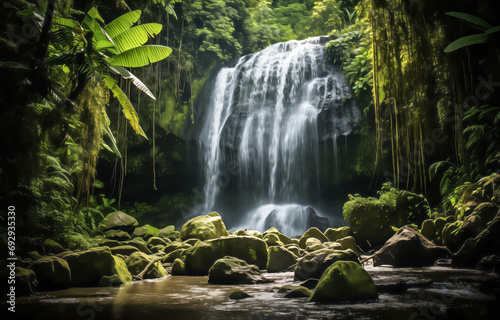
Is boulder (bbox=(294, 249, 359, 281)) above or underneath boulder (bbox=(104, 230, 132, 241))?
underneath

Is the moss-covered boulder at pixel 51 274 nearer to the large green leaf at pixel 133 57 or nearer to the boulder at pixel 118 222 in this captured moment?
the large green leaf at pixel 133 57

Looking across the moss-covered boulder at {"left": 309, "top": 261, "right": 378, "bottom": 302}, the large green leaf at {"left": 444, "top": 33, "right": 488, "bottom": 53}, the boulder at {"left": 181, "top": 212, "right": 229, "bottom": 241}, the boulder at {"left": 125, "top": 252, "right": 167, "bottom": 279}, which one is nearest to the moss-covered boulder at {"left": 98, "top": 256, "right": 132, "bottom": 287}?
the boulder at {"left": 125, "top": 252, "right": 167, "bottom": 279}

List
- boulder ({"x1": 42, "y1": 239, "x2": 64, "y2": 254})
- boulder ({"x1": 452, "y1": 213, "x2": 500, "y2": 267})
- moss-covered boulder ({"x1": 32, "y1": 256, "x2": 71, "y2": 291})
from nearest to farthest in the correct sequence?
moss-covered boulder ({"x1": 32, "y1": 256, "x2": 71, "y2": 291}), boulder ({"x1": 452, "y1": 213, "x2": 500, "y2": 267}), boulder ({"x1": 42, "y1": 239, "x2": 64, "y2": 254})

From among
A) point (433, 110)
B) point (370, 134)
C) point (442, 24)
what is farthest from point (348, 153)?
point (442, 24)

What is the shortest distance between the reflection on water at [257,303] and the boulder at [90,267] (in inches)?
12.2

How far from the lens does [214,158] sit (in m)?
16.2

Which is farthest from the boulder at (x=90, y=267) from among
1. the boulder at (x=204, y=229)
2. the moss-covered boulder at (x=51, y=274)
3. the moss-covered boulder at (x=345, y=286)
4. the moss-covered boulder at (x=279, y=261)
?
the boulder at (x=204, y=229)

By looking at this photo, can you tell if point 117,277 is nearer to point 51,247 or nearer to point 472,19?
point 51,247

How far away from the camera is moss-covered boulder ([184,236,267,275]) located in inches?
275

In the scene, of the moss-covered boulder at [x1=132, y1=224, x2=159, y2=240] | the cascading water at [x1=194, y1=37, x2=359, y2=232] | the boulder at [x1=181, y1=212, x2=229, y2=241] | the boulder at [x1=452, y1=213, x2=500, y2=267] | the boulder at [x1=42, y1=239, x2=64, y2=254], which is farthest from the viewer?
the cascading water at [x1=194, y1=37, x2=359, y2=232]

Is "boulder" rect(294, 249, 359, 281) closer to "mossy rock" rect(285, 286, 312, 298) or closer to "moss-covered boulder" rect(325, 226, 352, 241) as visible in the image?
"mossy rock" rect(285, 286, 312, 298)

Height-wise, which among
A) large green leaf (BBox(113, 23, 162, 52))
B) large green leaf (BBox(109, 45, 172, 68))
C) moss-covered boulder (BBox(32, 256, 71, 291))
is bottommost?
moss-covered boulder (BBox(32, 256, 71, 291))

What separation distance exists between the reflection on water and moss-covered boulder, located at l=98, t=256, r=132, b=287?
241mm

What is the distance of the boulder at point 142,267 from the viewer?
6.60 metres
